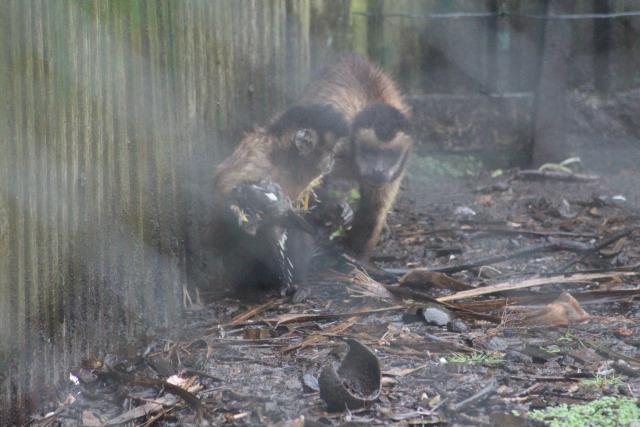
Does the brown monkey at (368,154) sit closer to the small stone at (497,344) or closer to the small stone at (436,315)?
the small stone at (436,315)

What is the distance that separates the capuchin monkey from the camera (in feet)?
15.1

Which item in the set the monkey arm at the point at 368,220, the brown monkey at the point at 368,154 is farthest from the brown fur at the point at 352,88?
the monkey arm at the point at 368,220

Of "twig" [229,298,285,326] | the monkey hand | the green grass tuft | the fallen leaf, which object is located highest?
the monkey hand

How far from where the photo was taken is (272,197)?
15.0 ft

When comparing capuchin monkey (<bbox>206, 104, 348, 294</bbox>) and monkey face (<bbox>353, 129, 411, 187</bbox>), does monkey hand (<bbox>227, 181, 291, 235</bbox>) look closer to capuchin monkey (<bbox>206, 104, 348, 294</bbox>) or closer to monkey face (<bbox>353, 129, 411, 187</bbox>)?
capuchin monkey (<bbox>206, 104, 348, 294</bbox>)

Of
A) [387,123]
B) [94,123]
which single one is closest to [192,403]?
[94,123]

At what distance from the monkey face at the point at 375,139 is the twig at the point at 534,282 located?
4.54 feet

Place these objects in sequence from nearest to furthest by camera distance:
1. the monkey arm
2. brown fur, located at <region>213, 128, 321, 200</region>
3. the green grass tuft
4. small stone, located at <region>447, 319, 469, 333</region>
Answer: the green grass tuft, small stone, located at <region>447, 319, 469, 333</region>, brown fur, located at <region>213, 128, 321, 200</region>, the monkey arm

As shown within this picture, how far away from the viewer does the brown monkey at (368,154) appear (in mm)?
5559

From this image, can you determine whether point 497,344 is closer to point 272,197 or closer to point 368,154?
point 272,197

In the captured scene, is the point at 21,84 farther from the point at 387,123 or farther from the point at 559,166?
the point at 559,166

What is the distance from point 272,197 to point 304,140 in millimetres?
546

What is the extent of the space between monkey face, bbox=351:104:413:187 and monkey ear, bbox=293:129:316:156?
25.7 inches

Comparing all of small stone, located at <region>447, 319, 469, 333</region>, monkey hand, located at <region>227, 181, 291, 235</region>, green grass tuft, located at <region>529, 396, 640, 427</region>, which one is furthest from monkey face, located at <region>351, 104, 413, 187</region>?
green grass tuft, located at <region>529, 396, 640, 427</region>
